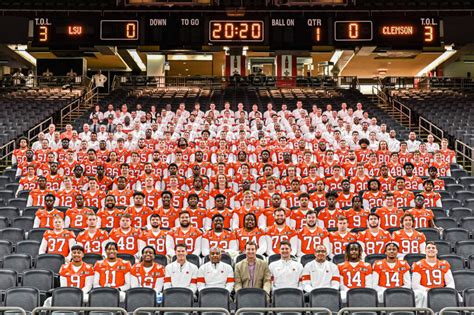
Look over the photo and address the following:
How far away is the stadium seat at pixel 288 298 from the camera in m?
10.8

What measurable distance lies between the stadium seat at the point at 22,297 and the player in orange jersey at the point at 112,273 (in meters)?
1.22

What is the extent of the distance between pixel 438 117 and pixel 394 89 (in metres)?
8.45

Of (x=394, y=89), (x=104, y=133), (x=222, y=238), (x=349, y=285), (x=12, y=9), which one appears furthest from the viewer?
(x=394, y=89)

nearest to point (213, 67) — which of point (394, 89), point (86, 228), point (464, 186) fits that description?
point (394, 89)

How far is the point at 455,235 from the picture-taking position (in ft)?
46.6

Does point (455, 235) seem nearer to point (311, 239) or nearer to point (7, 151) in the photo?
point (311, 239)

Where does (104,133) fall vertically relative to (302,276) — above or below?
above

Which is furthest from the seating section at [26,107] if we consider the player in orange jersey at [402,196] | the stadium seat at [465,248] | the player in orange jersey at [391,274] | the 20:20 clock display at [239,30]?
the stadium seat at [465,248]

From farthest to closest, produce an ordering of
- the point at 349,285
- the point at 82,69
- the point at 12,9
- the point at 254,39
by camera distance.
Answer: the point at 82,69 < the point at 12,9 < the point at 254,39 < the point at 349,285

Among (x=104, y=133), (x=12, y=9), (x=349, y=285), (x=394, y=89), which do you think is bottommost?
(x=349, y=285)

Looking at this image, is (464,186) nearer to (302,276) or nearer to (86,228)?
(302,276)

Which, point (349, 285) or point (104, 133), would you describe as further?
point (104, 133)

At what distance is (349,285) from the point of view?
39.4 ft

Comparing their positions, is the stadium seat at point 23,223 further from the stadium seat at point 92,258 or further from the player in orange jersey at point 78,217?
the stadium seat at point 92,258
